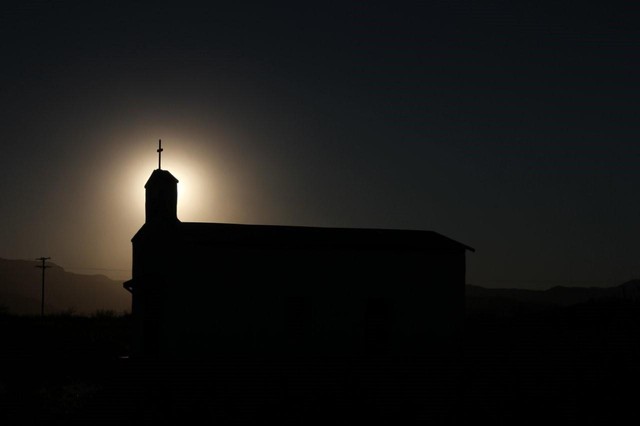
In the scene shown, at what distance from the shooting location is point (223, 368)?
22375 millimetres

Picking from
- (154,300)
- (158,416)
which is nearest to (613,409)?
(158,416)

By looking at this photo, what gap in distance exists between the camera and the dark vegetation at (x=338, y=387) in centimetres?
1731

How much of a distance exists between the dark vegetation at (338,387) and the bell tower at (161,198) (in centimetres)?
514

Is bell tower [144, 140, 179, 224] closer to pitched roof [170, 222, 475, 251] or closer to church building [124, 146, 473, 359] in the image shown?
church building [124, 146, 473, 359]

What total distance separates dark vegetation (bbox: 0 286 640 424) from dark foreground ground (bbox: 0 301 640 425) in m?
0.03

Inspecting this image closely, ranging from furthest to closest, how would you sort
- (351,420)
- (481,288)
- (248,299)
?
(481,288) → (248,299) → (351,420)

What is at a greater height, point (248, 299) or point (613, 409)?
point (248, 299)

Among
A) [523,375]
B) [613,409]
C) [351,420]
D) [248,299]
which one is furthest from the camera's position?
[248,299]

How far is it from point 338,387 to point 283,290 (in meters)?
5.61

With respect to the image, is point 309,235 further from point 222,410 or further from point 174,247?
point 222,410

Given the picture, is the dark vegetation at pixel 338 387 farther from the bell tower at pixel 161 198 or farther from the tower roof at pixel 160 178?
the tower roof at pixel 160 178

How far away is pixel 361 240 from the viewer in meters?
27.1

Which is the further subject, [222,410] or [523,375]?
[523,375]

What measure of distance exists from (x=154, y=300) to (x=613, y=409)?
1492cm
